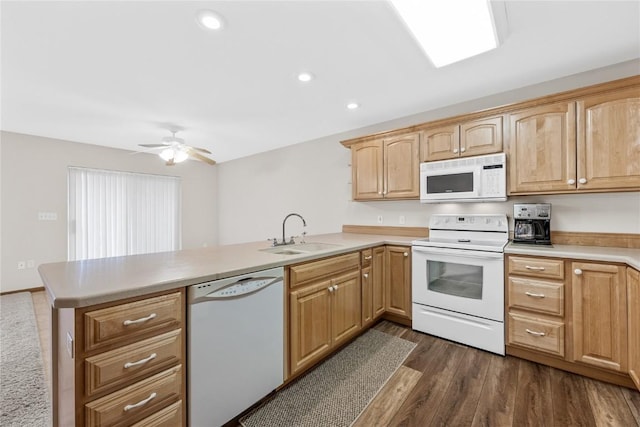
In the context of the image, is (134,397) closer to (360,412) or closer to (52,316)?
(52,316)

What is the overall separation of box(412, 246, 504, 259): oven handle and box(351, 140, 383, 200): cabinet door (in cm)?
91

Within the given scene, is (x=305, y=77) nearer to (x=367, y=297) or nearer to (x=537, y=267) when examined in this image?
(x=367, y=297)

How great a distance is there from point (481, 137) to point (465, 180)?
424 mm

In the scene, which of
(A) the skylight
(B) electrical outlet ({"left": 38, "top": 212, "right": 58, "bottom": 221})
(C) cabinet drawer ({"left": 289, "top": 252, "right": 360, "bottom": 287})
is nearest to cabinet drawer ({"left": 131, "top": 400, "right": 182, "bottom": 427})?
(C) cabinet drawer ({"left": 289, "top": 252, "right": 360, "bottom": 287})

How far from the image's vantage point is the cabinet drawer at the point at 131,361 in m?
1.05

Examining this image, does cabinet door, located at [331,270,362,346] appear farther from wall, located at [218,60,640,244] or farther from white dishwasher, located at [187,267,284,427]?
wall, located at [218,60,640,244]

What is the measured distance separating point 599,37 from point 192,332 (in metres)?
3.25

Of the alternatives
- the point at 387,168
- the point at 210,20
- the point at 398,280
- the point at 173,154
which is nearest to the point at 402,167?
the point at 387,168

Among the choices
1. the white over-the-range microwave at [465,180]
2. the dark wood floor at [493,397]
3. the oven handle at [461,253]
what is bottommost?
the dark wood floor at [493,397]

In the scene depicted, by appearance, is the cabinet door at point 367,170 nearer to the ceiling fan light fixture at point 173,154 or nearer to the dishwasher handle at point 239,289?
the dishwasher handle at point 239,289

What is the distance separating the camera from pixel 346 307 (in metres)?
2.34

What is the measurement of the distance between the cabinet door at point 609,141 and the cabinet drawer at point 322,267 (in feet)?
6.26

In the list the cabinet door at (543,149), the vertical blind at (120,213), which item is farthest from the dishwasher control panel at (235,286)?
the vertical blind at (120,213)

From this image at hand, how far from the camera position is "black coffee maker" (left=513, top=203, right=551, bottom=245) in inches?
93.5
